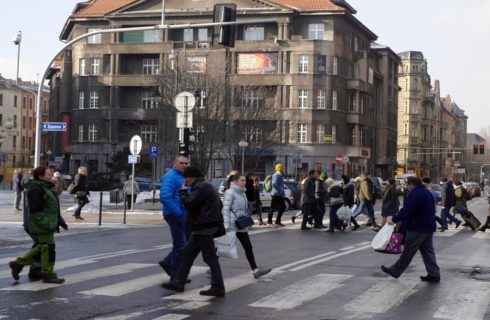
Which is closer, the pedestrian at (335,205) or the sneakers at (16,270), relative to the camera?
the sneakers at (16,270)

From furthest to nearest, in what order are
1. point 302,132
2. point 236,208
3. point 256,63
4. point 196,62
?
1. point 302,132
2. point 256,63
3. point 196,62
4. point 236,208

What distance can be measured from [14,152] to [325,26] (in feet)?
218

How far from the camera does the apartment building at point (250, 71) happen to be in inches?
2768

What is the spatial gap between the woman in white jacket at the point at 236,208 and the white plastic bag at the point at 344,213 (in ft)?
39.5

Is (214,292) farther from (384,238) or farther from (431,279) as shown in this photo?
(431,279)

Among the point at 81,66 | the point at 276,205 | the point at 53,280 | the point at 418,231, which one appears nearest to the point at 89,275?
the point at 53,280

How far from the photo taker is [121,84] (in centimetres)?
7312

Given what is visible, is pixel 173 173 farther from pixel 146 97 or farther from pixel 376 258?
pixel 146 97

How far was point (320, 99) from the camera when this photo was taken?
7175cm

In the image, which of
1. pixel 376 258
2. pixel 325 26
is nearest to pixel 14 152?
pixel 325 26

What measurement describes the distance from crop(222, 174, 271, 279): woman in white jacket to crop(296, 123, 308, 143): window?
59116mm

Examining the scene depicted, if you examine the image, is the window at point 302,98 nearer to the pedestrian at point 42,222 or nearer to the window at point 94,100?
the window at point 94,100

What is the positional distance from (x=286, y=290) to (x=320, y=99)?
6114 centimetres

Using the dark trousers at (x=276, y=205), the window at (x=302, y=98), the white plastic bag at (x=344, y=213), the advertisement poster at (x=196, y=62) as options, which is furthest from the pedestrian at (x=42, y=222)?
the window at (x=302, y=98)
